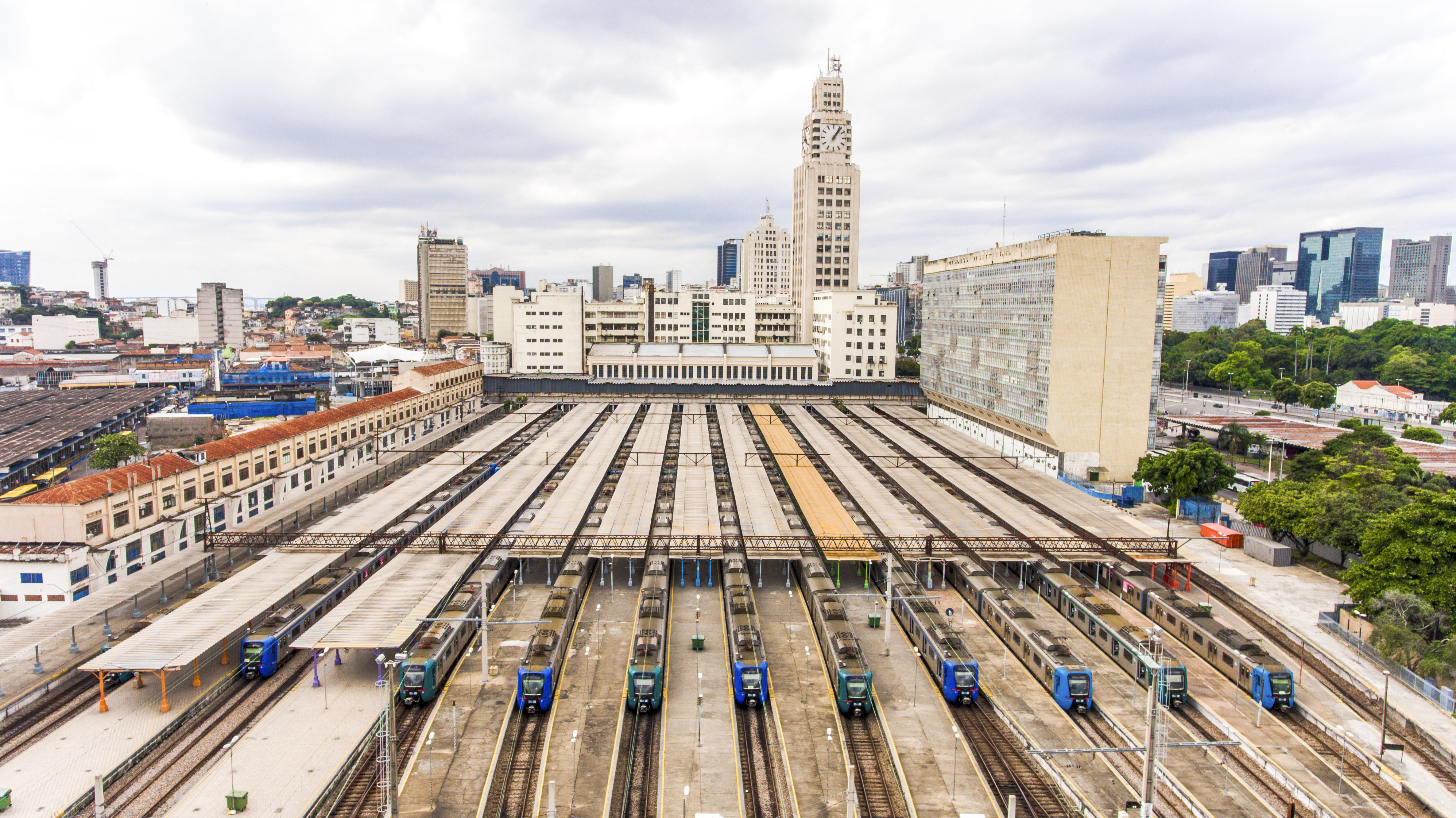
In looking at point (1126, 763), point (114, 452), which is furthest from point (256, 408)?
point (1126, 763)

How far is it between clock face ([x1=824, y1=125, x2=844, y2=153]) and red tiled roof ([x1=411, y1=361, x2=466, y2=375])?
72397mm

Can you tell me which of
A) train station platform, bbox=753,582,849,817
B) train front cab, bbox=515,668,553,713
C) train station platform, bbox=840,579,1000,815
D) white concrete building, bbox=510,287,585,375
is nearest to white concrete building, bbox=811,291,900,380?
white concrete building, bbox=510,287,585,375

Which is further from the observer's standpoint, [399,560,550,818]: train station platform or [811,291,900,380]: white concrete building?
[811,291,900,380]: white concrete building

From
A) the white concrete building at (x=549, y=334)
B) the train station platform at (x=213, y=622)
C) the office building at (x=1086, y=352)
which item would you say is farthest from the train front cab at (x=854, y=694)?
the white concrete building at (x=549, y=334)

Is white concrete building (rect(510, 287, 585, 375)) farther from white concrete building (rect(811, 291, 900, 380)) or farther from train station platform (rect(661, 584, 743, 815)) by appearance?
train station platform (rect(661, 584, 743, 815))

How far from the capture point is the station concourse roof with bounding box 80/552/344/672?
113 ft

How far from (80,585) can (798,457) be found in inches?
2147

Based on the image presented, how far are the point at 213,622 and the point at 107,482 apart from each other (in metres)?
19.5

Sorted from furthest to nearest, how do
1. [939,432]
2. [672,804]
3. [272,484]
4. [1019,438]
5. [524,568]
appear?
[939,432] < [1019,438] < [272,484] < [524,568] < [672,804]

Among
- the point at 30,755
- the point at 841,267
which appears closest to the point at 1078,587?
the point at 30,755

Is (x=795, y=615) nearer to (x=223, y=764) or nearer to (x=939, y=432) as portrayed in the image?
(x=223, y=764)

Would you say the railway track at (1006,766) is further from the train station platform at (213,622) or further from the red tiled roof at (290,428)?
the red tiled roof at (290,428)

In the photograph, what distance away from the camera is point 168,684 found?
36750 millimetres

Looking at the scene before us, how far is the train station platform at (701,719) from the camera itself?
2931 cm
